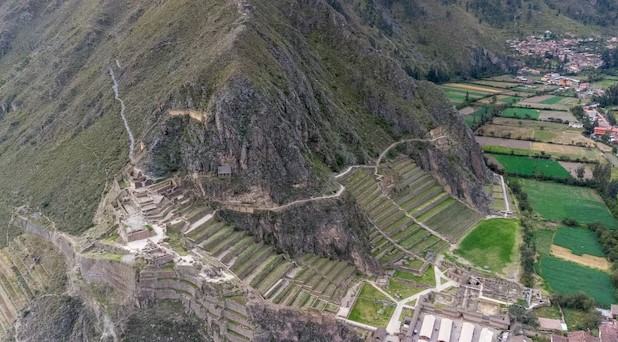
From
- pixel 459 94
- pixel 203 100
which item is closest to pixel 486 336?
pixel 203 100

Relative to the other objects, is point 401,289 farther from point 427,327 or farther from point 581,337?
point 581,337

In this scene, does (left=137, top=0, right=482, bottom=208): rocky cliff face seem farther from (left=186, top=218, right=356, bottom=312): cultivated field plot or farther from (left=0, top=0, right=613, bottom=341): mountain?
(left=186, top=218, right=356, bottom=312): cultivated field plot

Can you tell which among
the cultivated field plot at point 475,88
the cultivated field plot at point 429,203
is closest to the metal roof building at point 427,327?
the cultivated field plot at point 429,203

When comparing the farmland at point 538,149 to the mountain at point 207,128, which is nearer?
the mountain at point 207,128

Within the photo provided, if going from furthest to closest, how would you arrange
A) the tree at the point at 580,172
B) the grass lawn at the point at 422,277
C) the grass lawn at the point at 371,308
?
the tree at the point at 580,172
the grass lawn at the point at 422,277
the grass lawn at the point at 371,308

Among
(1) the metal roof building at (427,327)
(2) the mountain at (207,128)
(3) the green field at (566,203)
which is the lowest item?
(3) the green field at (566,203)

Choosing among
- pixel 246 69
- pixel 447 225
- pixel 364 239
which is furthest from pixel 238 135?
pixel 447 225

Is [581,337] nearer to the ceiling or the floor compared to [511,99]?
nearer to the ceiling

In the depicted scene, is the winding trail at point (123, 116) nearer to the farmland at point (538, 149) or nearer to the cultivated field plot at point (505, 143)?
the farmland at point (538, 149)
